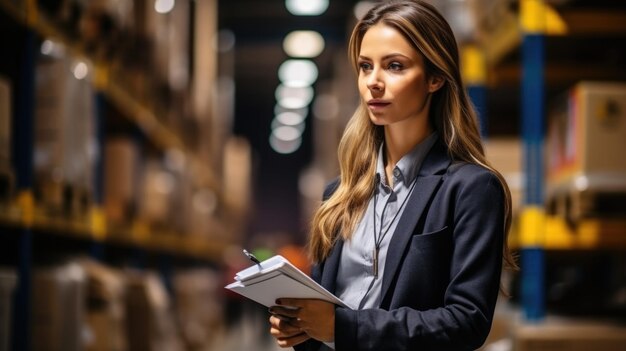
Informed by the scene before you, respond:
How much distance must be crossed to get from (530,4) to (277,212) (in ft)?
73.5

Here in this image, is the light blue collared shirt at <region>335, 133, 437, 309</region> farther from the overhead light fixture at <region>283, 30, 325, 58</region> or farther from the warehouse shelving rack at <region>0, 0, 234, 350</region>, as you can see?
the overhead light fixture at <region>283, 30, 325, 58</region>

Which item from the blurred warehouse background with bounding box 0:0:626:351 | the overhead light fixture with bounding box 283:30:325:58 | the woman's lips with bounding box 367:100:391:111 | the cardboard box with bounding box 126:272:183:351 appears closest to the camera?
the woman's lips with bounding box 367:100:391:111

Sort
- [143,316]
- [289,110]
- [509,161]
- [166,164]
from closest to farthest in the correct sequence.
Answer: [509,161]
[143,316]
[166,164]
[289,110]

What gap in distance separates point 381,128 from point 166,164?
19.2ft

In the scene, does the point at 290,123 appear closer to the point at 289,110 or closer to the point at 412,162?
the point at 289,110

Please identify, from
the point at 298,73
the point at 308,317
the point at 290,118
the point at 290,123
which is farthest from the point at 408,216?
the point at 290,123

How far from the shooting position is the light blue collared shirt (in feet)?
6.60

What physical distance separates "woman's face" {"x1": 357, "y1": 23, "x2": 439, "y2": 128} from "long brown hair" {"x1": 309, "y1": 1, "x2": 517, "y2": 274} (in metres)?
0.02

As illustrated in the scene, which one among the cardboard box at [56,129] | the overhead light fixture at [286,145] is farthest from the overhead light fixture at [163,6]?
the overhead light fixture at [286,145]

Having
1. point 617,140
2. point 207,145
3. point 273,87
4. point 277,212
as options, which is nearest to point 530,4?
point 617,140

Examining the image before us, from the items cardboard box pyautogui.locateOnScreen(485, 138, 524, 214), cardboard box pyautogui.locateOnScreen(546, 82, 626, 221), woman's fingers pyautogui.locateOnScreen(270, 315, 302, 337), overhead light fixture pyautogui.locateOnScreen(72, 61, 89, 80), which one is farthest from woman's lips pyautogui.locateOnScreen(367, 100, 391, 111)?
cardboard box pyautogui.locateOnScreen(485, 138, 524, 214)

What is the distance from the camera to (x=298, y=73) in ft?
66.9

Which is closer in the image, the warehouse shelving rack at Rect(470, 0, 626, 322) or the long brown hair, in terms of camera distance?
the long brown hair

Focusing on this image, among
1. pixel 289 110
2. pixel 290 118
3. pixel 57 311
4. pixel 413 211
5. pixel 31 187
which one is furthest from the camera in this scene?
pixel 290 118
